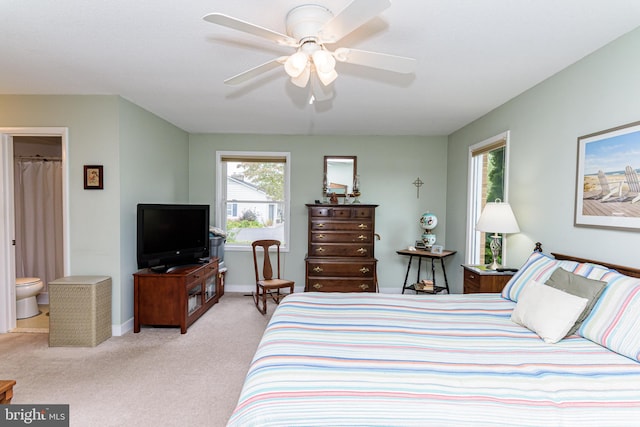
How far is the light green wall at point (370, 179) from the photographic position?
5191 mm

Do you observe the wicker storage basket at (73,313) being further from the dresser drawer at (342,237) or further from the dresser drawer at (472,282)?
the dresser drawer at (472,282)

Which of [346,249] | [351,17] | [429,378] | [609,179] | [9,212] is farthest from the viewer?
[346,249]

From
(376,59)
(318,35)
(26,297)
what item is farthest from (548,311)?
(26,297)

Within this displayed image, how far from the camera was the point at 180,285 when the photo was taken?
358 centimetres

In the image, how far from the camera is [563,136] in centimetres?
262

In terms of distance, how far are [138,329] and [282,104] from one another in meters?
2.91

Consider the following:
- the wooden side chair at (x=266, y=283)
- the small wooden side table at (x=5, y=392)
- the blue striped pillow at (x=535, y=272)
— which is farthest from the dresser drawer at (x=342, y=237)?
the small wooden side table at (x=5, y=392)

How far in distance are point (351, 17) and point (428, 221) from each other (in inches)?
147

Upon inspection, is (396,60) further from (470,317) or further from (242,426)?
(242,426)

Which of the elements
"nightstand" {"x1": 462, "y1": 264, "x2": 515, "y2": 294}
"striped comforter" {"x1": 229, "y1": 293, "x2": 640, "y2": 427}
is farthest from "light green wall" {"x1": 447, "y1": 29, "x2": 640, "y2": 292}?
"striped comforter" {"x1": 229, "y1": 293, "x2": 640, "y2": 427}

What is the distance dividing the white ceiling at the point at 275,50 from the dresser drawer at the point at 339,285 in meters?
2.22

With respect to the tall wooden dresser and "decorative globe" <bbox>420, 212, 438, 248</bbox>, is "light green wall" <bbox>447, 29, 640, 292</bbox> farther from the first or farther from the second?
the tall wooden dresser

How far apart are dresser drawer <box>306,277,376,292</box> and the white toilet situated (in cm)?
327

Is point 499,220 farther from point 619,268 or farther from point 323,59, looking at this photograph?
point 323,59
